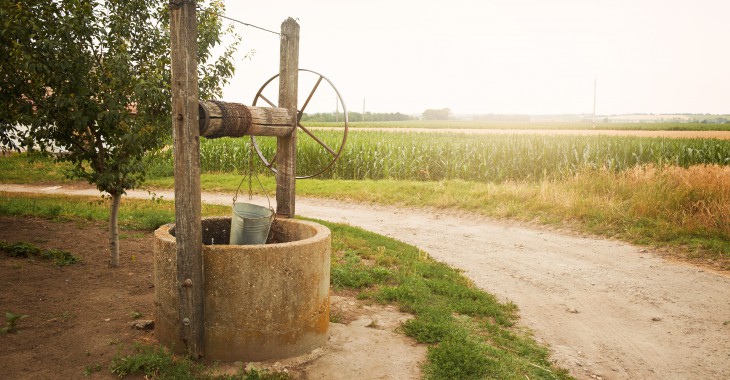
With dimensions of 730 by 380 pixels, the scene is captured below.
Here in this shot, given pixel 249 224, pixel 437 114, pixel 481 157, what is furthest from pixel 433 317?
pixel 437 114

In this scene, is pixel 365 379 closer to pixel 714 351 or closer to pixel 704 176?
pixel 714 351

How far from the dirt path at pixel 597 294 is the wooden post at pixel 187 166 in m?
3.34

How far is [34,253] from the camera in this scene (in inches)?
281

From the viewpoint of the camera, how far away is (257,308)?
4496 mm

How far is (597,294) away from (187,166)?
5527 millimetres

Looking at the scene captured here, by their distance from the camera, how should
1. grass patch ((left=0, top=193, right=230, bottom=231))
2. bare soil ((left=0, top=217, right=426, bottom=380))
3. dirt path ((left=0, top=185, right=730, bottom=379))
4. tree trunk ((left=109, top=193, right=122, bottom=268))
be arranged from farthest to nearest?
grass patch ((left=0, top=193, right=230, bottom=231)) → tree trunk ((left=109, top=193, right=122, bottom=268)) → dirt path ((left=0, top=185, right=730, bottom=379)) → bare soil ((left=0, top=217, right=426, bottom=380))

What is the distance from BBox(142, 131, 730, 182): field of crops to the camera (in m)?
17.7

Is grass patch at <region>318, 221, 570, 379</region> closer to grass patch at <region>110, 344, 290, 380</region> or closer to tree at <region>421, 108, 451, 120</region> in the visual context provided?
grass patch at <region>110, 344, 290, 380</region>

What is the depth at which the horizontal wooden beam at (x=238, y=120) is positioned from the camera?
444 centimetres

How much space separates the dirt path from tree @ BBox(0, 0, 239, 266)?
190 inches

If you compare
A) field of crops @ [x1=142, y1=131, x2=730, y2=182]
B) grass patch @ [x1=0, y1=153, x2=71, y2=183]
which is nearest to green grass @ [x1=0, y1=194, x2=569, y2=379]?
field of crops @ [x1=142, y1=131, x2=730, y2=182]

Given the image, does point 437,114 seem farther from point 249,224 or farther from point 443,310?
point 249,224

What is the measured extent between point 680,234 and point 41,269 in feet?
33.5

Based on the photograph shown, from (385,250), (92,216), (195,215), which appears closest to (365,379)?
(195,215)
